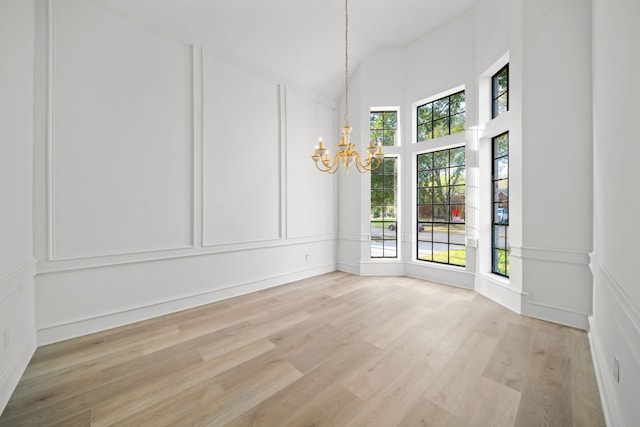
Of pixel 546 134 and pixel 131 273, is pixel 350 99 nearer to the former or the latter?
pixel 546 134

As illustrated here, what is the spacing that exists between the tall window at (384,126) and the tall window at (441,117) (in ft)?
1.43

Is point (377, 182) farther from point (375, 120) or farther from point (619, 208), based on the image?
point (619, 208)

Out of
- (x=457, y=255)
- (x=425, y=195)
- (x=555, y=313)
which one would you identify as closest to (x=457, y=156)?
(x=425, y=195)

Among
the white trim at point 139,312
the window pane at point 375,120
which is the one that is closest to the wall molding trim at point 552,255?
the window pane at point 375,120

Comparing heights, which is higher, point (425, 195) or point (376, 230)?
point (425, 195)

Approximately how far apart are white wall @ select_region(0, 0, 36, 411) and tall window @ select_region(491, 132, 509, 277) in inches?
200

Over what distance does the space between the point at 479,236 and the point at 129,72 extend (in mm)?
5000

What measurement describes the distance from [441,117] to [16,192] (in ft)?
17.7

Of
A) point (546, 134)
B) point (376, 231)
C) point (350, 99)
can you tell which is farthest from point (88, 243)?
point (546, 134)

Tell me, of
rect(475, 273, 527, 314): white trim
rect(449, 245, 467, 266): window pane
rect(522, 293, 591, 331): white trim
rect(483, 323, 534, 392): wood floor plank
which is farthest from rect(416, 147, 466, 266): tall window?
rect(483, 323, 534, 392): wood floor plank

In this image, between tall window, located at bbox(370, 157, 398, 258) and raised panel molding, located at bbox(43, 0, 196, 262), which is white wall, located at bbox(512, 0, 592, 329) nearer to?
tall window, located at bbox(370, 157, 398, 258)

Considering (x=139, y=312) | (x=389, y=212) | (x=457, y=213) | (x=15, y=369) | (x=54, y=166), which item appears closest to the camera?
(x=15, y=369)

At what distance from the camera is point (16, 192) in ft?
6.72

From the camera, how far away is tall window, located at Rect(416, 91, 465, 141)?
4391 mm
